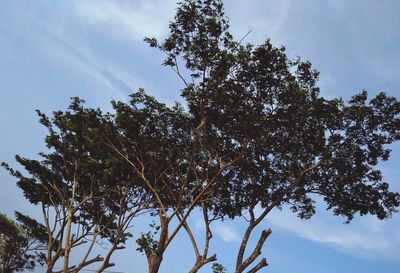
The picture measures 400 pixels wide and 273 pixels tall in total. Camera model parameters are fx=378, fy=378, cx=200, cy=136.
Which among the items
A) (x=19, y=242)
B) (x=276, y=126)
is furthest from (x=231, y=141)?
(x=19, y=242)

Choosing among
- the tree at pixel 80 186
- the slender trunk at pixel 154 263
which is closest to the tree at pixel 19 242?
the tree at pixel 80 186

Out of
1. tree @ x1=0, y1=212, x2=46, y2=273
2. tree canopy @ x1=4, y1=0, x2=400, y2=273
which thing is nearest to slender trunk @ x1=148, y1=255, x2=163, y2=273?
tree canopy @ x1=4, y1=0, x2=400, y2=273

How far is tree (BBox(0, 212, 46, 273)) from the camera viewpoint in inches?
1049

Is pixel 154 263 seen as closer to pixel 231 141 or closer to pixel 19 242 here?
pixel 231 141

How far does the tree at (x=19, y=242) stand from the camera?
1049 inches

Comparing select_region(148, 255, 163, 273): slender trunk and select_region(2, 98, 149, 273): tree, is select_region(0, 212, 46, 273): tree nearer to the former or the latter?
select_region(2, 98, 149, 273): tree

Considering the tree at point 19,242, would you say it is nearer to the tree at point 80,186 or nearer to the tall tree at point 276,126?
the tree at point 80,186

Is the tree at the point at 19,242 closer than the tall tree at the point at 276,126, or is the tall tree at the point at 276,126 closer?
the tall tree at the point at 276,126

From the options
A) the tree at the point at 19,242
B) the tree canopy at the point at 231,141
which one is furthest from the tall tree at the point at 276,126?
the tree at the point at 19,242

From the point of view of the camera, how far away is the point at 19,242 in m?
27.7

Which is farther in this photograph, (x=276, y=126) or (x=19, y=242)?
(x=19, y=242)

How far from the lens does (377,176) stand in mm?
17375

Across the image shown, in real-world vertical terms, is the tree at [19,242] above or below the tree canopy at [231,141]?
below

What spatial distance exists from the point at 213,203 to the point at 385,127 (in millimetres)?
9052
